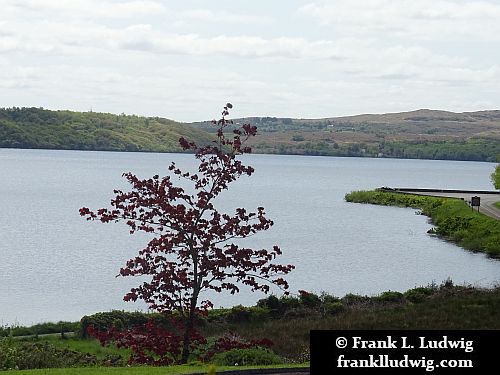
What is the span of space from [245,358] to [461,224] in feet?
198

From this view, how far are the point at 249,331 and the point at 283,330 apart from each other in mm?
1474

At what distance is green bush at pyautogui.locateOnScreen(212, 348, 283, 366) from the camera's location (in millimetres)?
22828

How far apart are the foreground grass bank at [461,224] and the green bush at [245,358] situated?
46.3m

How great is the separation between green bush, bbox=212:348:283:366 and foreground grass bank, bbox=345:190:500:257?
46.3 metres

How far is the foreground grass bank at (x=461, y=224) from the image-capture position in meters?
69.5

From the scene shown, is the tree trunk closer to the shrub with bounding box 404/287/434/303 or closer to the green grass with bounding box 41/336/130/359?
the green grass with bounding box 41/336/130/359

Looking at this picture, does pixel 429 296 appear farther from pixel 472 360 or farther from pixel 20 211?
pixel 20 211

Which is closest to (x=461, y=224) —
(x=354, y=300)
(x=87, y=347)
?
(x=354, y=300)

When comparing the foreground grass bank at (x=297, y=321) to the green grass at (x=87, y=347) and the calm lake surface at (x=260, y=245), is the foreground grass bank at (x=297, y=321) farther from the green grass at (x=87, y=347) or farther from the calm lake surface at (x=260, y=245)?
the calm lake surface at (x=260, y=245)

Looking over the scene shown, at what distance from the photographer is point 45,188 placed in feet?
495

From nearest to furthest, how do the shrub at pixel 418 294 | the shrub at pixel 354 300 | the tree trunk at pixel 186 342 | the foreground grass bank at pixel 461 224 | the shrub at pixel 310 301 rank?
the tree trunk at pixel 186 342
the shrub at pixel 310 301
the shrub at pixel 418 294
the shrub at pixel 354 300
the foreground grass bank at pixel 461 224

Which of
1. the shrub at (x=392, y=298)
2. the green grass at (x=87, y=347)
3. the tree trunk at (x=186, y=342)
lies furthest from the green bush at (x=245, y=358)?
the shrub at (x=392, y=298)

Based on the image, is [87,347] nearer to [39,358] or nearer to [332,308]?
[39,358]

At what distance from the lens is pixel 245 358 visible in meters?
22.9
